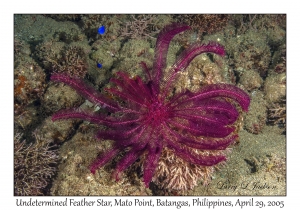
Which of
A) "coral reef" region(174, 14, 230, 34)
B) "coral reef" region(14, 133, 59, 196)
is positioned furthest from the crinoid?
"coral reef" region(174, 14, 230, 34)

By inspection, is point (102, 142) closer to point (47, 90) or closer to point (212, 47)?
point (47, 90)

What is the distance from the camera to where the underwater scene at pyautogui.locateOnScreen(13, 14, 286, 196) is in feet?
14.0

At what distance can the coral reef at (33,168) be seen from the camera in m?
4.89

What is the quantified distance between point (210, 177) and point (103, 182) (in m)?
2.08

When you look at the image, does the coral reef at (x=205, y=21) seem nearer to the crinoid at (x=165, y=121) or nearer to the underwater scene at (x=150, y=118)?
the underwater scene at (x=150, y=118)

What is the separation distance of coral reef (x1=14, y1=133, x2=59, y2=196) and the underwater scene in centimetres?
2

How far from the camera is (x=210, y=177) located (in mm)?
4895

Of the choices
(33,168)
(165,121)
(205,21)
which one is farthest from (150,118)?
(205,21)

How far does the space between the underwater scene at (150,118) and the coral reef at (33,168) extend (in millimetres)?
20

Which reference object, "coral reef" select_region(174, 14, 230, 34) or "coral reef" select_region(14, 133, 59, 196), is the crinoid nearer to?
"coral reef" select_region(14, 133, 59, 196)

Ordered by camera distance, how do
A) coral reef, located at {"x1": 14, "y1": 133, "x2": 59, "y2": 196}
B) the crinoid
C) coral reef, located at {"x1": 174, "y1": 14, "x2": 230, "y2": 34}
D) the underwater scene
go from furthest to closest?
coral reef, located at {"x1": 174, "y1": 14, "x2": 230, "y2": 34}
coral reef, located at {"x1": 14, "y1": 133, "x2": 59, "y2": 196}
the underwater scene
the crinoid

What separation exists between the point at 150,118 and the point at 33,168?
270 cm

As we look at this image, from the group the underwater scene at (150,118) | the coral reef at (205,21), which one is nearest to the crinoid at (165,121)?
the underwater scene at (150,118)
